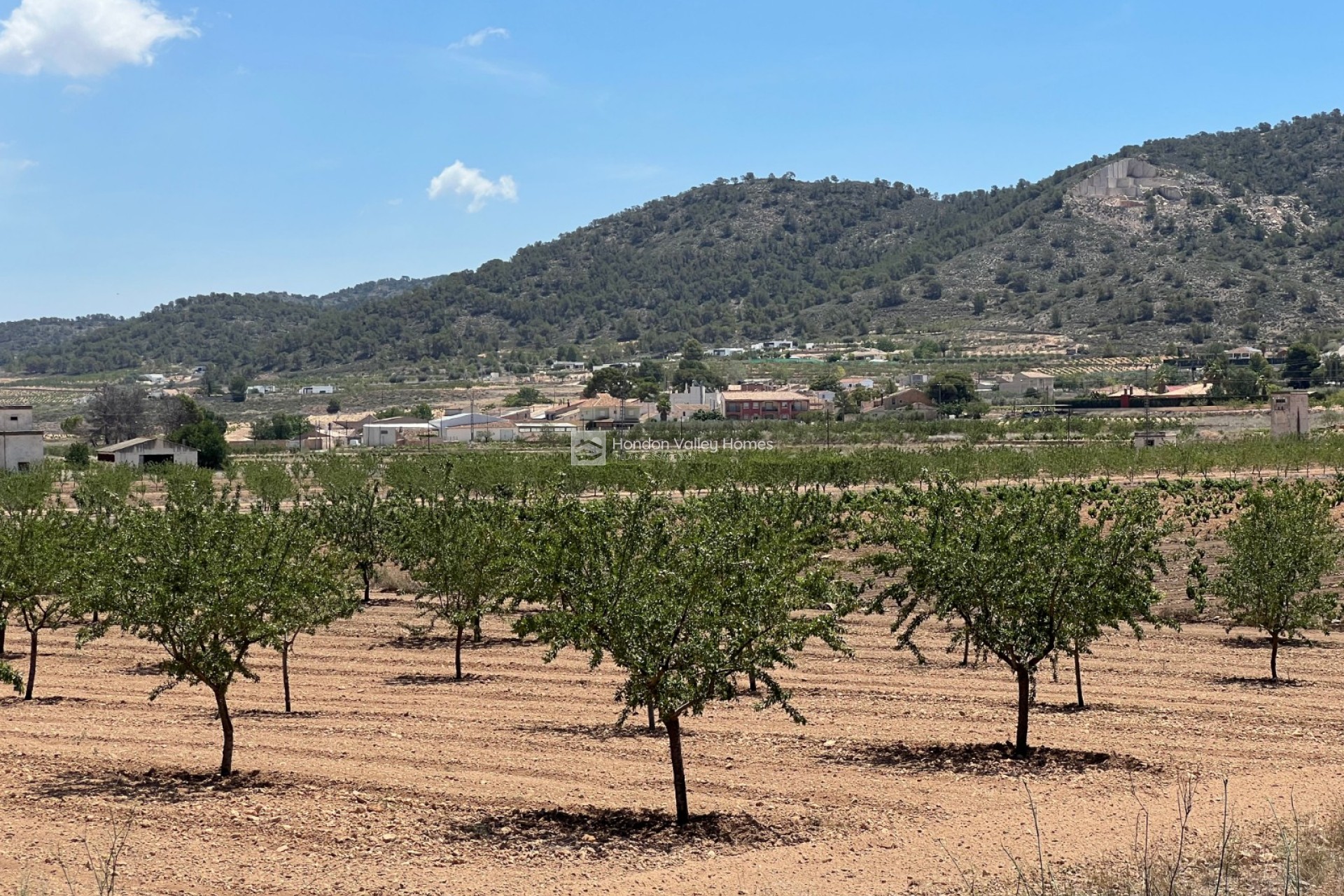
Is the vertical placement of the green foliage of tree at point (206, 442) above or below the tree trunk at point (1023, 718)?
above

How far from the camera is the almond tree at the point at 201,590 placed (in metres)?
15.6

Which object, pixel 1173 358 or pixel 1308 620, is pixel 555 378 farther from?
pixel 1308 620

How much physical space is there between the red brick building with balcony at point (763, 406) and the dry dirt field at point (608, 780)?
10162 cm

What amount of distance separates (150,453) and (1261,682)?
77.3 meters

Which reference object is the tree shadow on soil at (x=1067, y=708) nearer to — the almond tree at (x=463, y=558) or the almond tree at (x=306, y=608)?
the almond tree at (x=463, y=558)

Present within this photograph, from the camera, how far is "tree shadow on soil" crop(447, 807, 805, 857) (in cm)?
1378

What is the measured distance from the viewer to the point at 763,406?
416 feet

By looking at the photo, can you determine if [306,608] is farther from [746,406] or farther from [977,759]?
[746,406]

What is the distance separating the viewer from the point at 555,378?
620 ft

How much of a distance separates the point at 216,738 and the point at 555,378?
6745 inches

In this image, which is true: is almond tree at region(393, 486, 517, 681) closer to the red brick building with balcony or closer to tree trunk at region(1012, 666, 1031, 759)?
tree trunk at region(1012, 666, 1031, 759)

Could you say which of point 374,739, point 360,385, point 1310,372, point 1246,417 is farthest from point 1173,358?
point 374,739

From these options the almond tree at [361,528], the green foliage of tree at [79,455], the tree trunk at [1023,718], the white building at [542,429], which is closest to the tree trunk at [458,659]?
the almond tree at [361,528]

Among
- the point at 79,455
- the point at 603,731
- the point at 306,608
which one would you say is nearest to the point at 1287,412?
the point at 603,731
